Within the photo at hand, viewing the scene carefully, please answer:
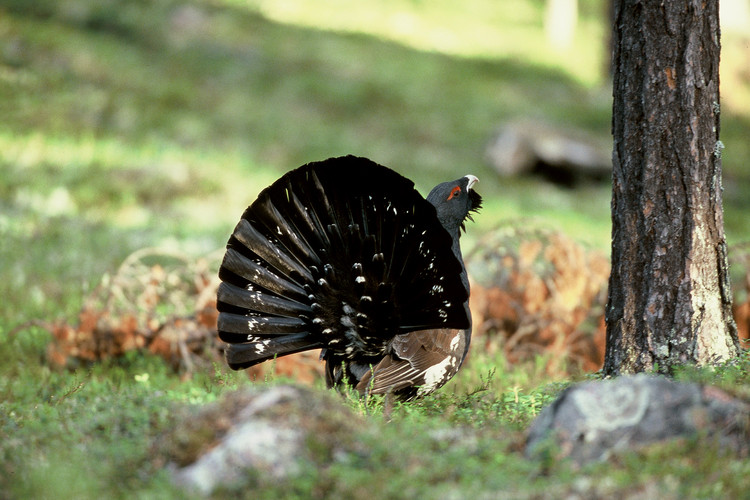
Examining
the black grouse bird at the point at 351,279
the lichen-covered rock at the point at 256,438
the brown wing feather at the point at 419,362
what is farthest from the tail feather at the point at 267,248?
the lichen-covered rock at the point at 256,438

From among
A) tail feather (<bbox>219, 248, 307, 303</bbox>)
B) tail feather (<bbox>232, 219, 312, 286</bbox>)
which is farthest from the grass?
tail feather (<bbox>232, 219, 312, 286</bbox>)

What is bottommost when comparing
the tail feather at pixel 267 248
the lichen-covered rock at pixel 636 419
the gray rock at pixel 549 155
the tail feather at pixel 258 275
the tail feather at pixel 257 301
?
the lichen-covered rock at pixel 636 419

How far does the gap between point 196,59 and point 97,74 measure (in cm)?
302

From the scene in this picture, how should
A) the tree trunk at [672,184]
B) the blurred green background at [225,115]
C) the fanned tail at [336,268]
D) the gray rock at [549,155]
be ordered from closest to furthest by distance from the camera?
the tree trunk at [672,184]
the fanned tail at [336,268]
the blurred green background at [225,115]
the gray rock at [549,155]

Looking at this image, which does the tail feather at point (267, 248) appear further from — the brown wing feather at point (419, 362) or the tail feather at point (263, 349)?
the brown wing feather at point (419, 362)

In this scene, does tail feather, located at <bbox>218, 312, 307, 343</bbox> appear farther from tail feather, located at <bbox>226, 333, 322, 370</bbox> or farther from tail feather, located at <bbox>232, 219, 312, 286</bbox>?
tail feather, located at <bbox>232, 219, 312, 286</bbox>

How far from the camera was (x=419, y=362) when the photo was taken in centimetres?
394

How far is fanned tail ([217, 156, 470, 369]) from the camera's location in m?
3.79

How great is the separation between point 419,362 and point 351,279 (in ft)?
1.89

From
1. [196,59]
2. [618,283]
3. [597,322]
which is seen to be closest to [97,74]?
[196,59]

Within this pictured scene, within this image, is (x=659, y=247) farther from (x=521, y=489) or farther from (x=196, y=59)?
(x=196, y=59)

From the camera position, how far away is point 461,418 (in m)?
3.57

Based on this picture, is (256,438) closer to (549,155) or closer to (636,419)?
(636,419)

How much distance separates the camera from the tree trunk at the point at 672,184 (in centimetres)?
366
